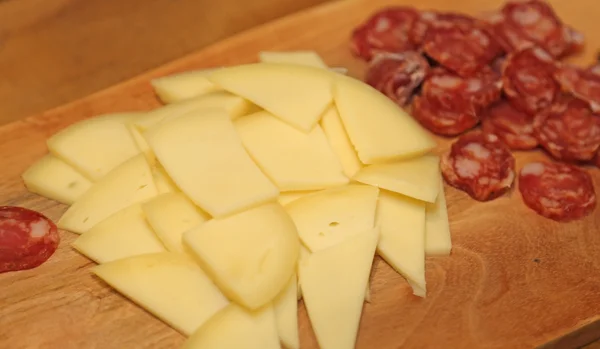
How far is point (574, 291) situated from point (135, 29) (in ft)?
4.83

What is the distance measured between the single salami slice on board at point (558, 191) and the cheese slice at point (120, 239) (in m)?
0.96

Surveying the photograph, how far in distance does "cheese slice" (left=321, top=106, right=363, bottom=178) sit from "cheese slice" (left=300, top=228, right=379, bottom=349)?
21 cm

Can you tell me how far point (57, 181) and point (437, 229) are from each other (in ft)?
3.20

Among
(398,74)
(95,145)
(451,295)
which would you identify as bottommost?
(451,295)

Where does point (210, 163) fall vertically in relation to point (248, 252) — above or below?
above

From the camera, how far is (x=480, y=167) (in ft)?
6.13

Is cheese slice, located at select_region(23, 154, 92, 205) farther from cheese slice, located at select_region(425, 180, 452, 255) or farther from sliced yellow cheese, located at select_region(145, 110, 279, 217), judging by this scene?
cheese slice, located at select_region(425, 180, 452, 255)

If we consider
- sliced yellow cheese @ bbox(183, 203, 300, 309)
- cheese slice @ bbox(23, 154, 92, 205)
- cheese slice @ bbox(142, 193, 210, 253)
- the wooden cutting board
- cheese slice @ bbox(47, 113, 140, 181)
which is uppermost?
cheese slice @ bbox(47, 113, 140, 181)

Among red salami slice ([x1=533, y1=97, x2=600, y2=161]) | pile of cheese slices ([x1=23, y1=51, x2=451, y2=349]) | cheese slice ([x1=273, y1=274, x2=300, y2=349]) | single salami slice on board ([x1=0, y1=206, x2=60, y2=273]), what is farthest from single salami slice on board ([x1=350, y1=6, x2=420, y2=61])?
single salami slice on board ([x1=0, y1=206, x2=60, y2=273])

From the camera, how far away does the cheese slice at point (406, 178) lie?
5.57ft

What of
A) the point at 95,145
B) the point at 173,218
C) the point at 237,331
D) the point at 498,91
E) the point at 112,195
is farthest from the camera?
the point at 498,91

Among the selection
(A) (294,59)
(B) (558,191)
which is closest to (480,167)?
(B) (558,191)

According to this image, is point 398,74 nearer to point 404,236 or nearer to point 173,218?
point 404,236

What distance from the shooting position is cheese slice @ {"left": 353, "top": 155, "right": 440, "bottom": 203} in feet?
5.57
